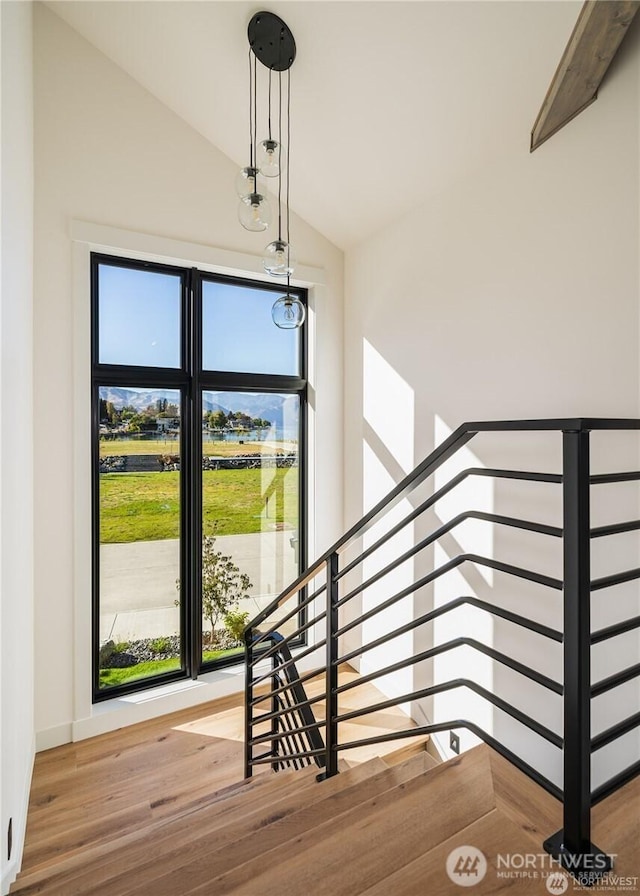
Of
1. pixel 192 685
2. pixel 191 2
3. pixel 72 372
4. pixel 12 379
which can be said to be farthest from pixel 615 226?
pixel 192 685

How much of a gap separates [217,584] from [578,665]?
2890 millimetres

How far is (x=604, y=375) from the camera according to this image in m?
1.88

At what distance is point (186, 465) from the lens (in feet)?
11.1

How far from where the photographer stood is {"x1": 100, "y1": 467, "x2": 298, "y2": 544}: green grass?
10.4 ft

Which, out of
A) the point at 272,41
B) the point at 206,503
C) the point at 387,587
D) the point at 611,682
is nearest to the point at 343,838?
the point at 611,682

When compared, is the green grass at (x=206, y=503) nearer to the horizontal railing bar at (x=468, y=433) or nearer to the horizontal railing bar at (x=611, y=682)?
the horizontal railing bar at (x=468, y=433)

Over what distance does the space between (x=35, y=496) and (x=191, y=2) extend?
270 cm

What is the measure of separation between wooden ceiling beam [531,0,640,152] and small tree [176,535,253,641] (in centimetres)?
309

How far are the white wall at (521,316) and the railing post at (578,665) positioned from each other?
0.95 m

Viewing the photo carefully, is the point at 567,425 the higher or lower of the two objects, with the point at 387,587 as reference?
higher

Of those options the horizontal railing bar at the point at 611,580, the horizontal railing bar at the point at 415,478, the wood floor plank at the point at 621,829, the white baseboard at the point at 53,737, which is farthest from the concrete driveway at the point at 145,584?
the horizontal railing bar at the point at 611,580

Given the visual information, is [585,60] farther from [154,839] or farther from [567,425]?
[154,839]

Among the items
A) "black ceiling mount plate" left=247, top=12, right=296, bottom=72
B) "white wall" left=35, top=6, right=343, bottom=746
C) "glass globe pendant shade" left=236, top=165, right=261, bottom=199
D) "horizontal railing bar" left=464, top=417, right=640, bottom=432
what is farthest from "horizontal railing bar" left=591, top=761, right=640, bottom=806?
"black ceiling mount plate" left=247, top=12, right=296, bottom=72

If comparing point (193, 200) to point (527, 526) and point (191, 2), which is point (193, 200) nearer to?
point (191, 2)
